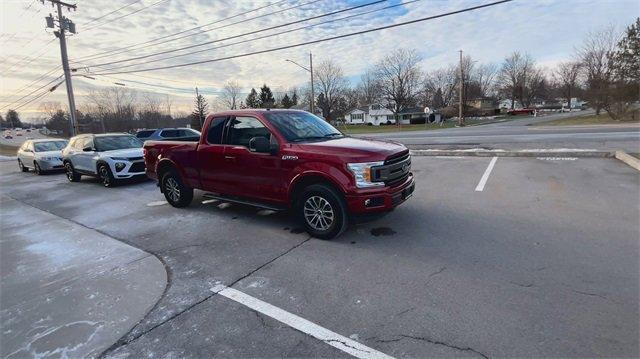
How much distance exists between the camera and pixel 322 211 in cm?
532

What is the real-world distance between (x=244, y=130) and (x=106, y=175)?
24.2 ft

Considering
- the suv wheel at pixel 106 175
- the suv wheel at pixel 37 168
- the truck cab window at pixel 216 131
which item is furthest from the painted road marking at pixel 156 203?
the suv wheel at pixel 37 168

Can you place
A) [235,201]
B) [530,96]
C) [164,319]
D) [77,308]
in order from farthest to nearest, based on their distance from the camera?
1. [530,96]
2. [235,201]
3. [77,308]
4. [164,319]

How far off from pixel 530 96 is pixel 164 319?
4655 inches

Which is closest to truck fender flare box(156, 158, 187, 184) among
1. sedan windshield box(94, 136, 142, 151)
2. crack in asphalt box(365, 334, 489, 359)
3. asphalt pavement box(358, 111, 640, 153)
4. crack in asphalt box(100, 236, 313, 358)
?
crack in asphalt box(100, 236, 313, 358)

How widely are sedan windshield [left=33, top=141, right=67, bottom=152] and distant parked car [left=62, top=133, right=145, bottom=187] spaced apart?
4.66 meters

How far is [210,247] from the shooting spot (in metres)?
5.34

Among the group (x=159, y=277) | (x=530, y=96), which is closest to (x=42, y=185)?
(x=159, y=277)

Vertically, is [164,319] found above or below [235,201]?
below

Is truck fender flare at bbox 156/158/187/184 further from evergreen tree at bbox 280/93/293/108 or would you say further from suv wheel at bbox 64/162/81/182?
evergreen tree at bbox 280/93/293/108

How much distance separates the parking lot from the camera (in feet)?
9.63

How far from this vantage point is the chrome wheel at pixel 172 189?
7.68 metres

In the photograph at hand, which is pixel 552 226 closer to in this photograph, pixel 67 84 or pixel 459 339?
pixel 459 339

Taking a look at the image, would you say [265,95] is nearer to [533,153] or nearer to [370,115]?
[370,115]
